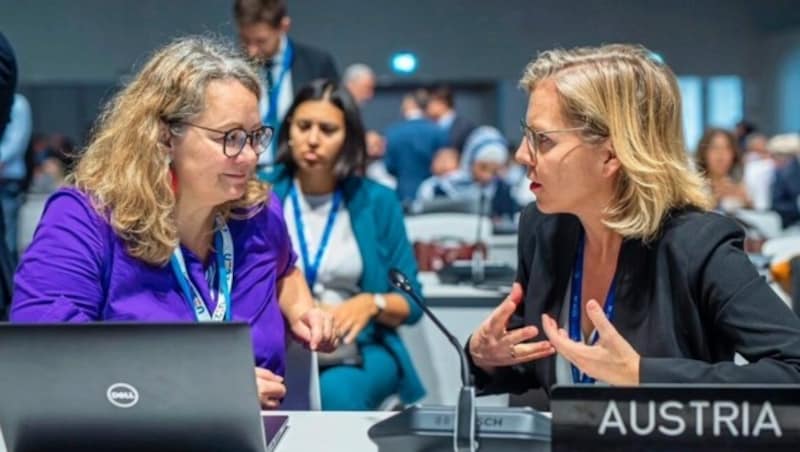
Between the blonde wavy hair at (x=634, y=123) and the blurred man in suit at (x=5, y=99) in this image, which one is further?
the blurred man in suit at (x=5, y=99)

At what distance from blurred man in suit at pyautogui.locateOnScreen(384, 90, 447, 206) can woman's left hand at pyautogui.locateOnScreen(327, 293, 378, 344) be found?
5.43m

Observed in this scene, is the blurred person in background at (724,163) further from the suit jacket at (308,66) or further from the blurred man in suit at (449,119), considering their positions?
the suit jacket at (308,66)

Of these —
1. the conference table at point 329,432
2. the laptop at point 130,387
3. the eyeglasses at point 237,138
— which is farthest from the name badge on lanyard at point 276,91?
the laptop at point 130,387

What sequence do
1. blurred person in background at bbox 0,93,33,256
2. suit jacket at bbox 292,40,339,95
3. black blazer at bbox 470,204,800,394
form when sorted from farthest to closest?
blurred person in background at bbox 0,93,33,256, suit jacket at bbox 292,40,339,95, black blazer at bbox 470,204,800,394

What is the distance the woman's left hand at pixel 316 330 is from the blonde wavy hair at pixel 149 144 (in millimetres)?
320

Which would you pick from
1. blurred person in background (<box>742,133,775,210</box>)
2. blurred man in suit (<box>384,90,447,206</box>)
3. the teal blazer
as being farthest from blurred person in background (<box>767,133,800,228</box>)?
the teal blazer

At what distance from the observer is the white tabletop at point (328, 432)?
1.53 meters

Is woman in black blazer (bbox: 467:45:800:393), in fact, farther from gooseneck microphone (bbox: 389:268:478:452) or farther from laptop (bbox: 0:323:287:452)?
laptop (bbox: 0:323:287:452)

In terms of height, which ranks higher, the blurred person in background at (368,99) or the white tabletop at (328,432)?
the blurred person in background at (368,99)

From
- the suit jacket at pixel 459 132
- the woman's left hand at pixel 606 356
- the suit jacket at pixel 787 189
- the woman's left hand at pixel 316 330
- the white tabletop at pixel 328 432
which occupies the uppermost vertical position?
the suit jacket at pixel 459 132

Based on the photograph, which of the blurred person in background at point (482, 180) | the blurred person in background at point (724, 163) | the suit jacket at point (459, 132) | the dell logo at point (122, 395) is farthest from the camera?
the suit jacket at point (459, 132)

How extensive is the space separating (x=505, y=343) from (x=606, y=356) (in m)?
0.25

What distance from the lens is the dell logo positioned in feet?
4.48

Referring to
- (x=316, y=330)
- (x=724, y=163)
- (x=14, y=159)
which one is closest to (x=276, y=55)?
(x=316, y=330)
